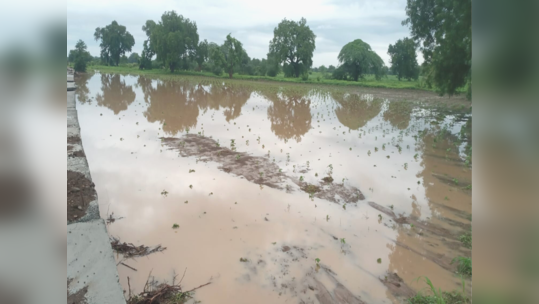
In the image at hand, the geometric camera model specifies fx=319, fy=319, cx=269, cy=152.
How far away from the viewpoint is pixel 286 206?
6.86m

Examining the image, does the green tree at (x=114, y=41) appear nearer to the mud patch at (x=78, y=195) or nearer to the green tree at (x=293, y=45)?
the green tree at (x=293, y=45)

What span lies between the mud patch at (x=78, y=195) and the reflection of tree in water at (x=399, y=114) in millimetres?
13769

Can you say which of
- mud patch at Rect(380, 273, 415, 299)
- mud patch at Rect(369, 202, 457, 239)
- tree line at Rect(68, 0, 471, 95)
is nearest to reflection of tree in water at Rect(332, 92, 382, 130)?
mud patch at Rect(369, 202, 457, 239)

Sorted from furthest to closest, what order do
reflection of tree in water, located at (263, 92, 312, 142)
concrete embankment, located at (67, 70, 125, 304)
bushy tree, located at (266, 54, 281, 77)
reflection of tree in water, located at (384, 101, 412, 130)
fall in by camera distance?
1. bushy tree, located at (266, 54, 281, 77)
2. reflection of tree in water, located at (384, 101, 412, 130)
3. reflection of tree in water, located at (263, 92, 312, 142)
4. concrete embankment, located at (67, 70, 125, 304)

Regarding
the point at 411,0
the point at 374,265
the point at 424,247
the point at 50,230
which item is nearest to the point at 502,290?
the point at 50,230

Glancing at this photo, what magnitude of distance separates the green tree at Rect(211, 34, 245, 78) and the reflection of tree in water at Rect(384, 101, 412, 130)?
34311 mm

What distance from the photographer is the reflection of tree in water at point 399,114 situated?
54.7ft

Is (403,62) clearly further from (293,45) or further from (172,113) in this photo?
(172,113)

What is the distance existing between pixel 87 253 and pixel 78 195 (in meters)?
2.18

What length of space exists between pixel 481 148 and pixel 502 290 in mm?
348

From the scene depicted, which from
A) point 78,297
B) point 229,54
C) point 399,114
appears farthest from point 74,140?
point 229,54

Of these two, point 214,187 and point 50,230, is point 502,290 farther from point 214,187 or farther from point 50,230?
point 214,187

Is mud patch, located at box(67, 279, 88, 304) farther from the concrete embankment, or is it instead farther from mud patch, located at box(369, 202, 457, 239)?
mud patch, located at box(369, 202, 457, 239)

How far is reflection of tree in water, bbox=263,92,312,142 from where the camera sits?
14.0m
